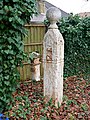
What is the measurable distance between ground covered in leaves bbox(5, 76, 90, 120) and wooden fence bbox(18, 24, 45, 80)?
37.9 inches

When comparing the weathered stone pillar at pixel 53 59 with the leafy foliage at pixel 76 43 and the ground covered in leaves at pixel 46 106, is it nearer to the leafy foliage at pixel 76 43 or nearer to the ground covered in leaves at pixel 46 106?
the ground covered in leaves at pixel 46 106

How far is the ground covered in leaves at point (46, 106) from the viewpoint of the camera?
3.23m

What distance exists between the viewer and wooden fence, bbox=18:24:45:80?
18.2 feet

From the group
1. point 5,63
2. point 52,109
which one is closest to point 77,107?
point 52,109

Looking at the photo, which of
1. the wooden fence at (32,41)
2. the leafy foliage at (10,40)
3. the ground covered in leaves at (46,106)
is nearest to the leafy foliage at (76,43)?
the wooden fence at (32,41)

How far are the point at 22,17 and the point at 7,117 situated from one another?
4.73ft

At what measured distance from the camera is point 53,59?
3619 millimetres

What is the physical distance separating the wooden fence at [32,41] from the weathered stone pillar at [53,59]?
1898 millimetres

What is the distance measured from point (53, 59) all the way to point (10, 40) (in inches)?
38.1

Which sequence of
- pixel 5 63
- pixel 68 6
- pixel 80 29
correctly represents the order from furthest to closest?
1. pixel 68 6
2. pixel 80 29
3. pixel 5 63

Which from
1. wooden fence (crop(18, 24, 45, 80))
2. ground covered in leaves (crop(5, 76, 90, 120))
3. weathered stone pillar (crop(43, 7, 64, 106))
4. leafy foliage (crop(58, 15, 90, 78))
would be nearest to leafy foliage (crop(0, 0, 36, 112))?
ground covered in leaves (crop(5, 76, 90, 120))

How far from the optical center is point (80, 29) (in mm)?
5980

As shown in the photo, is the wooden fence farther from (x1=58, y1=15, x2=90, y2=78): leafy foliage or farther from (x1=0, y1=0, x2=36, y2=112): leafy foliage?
(x1=0, y1=0, x2=36, y2=112): leafy foliage

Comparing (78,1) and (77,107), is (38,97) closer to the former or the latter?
(77,107)
